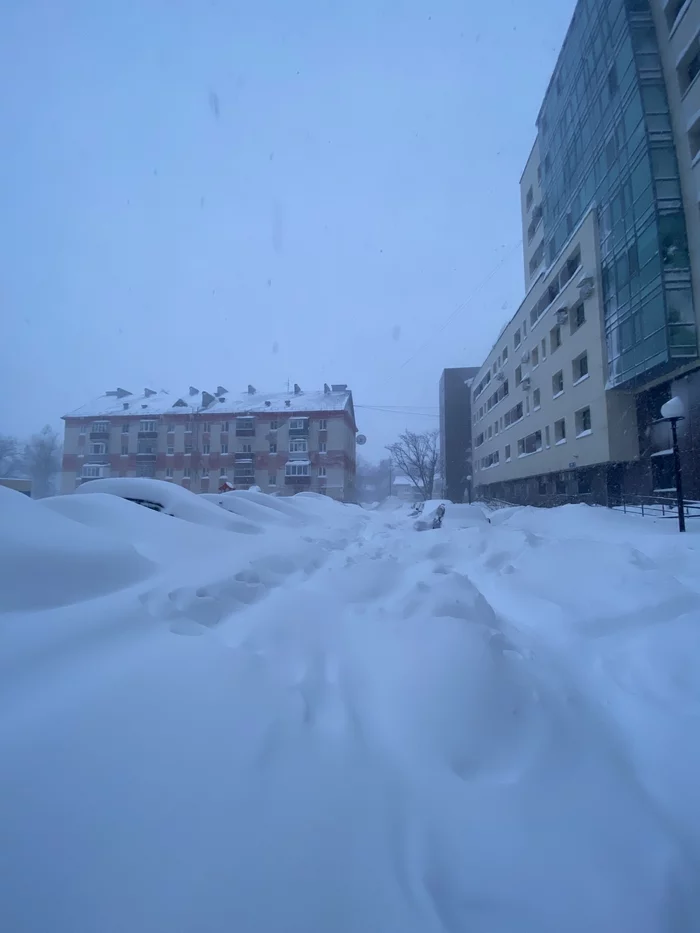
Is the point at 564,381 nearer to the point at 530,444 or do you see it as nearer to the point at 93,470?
the point at 530,444

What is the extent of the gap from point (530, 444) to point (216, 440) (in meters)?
24.1

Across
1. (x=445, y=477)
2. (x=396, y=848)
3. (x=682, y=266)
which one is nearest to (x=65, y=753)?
(x=396, y=848)

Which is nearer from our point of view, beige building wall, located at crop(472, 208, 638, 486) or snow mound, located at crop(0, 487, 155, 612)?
snow mound, located at crop(0, 487, 155, 612)

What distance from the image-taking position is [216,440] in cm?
3925

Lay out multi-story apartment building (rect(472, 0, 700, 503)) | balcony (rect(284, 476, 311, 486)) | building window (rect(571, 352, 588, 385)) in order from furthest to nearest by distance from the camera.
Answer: balcony (rect(284, 476, 311, 486)), building window (rect(571, 352, 588, 385)), multi-story apartment building (rect(472, 0, 700, 503))

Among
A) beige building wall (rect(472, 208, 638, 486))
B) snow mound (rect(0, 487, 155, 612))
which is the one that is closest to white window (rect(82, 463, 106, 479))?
beige building wall (rect(472, 208, 638, 486))

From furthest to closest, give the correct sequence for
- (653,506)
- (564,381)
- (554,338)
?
(554,338), (564,381), (653,506)

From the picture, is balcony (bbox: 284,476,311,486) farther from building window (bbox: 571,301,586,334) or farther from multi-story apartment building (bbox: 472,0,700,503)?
building window (bbox: 571,301,586,334)

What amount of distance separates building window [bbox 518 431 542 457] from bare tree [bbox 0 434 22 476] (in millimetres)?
37213

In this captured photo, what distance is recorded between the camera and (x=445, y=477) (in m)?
50.5

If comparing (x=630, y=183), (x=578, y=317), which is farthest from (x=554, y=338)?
(x=630, y=183)

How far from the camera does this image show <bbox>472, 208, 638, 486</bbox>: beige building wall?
61.3 feet

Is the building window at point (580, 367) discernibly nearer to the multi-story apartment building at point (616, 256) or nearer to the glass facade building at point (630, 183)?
the multi-story apartment building at point (616, 256)

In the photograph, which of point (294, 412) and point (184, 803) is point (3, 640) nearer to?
point (184, 803)
